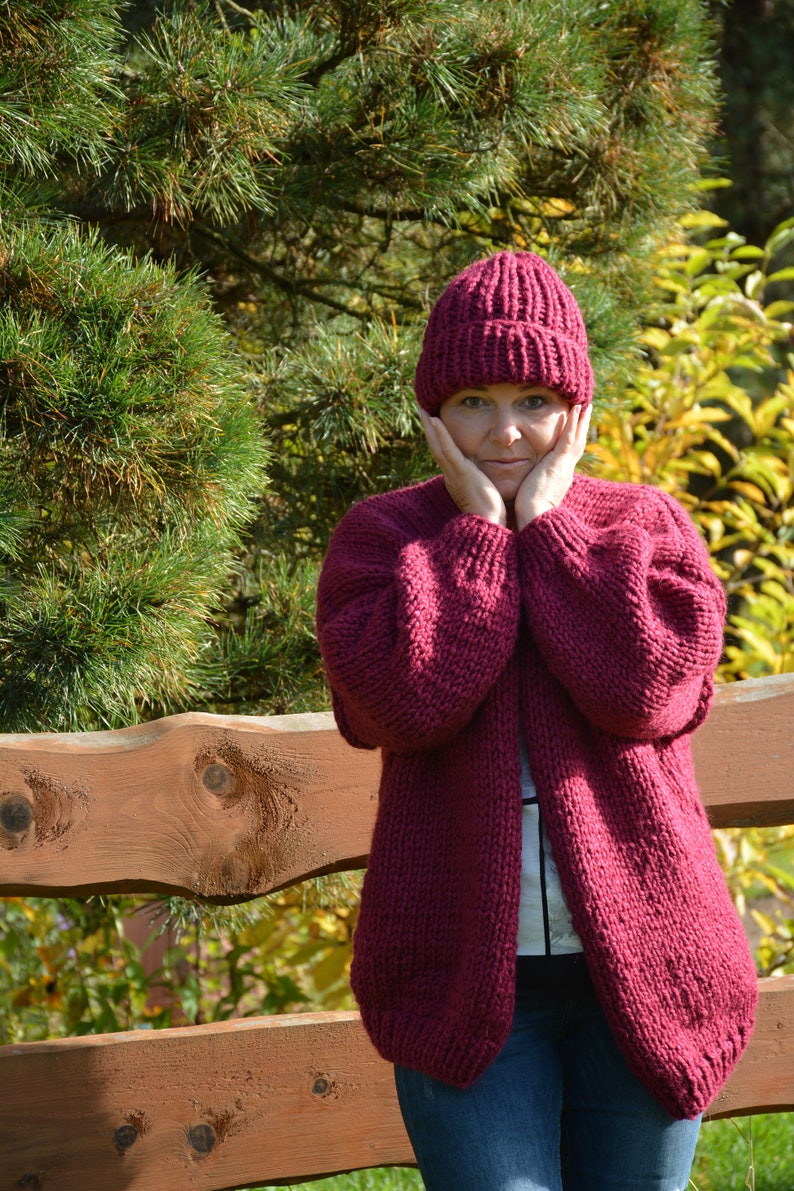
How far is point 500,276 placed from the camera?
174 cm

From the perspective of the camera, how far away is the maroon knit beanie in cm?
167

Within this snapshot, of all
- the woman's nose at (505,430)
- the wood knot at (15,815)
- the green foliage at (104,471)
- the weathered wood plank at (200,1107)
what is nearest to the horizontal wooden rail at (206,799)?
the wood knot at (15,815)

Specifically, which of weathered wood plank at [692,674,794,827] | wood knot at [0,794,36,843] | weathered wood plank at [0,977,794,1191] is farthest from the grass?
wood knot at [0,794,36,843]

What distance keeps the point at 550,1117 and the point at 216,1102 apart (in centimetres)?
81

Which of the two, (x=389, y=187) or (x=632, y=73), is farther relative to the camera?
(x=632, y=73)

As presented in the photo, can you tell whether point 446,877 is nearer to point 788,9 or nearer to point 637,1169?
point 637,1169

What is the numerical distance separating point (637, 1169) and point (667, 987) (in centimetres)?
25

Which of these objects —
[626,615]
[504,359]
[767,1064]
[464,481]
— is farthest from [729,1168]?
[504,359]

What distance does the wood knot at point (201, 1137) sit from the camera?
2.17 m

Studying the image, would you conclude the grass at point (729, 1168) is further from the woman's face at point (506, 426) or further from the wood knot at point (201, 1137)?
the woman's face at point (506, 426)

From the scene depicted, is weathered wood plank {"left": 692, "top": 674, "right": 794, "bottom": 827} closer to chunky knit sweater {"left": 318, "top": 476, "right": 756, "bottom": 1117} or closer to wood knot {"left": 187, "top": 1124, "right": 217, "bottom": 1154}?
chunky knit sweater {"left": 318, "top": 476, "right": 756, "bottom": 1117}

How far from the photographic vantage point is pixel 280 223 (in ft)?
8.80

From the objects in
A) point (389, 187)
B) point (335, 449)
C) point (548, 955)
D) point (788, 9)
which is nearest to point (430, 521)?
point (548, 955)

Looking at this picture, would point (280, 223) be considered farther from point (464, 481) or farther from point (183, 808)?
point (183, 808)
